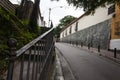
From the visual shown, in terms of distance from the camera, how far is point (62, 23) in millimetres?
84812

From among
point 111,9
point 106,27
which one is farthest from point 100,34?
point 111,9

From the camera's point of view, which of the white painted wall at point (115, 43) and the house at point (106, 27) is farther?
the house at point (106, 27)

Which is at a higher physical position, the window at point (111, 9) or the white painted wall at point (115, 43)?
the window at point (111, 9)

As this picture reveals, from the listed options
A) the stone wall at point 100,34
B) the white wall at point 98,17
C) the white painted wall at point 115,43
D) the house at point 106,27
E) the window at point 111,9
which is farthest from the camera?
the white wall at point 98,17

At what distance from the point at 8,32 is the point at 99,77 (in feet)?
12.9

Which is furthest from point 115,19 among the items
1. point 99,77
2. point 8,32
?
point 8,32

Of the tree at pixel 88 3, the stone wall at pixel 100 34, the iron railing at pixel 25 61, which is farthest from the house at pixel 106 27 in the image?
the iron railing at pixel 25 61

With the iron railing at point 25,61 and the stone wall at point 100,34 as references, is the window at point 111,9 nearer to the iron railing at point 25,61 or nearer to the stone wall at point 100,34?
the stone wall at point 100,34

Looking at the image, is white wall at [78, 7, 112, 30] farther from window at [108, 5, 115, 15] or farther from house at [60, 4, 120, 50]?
window at [108, 5, 115, 15]

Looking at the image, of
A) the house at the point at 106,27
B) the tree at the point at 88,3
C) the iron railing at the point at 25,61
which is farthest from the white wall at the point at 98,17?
the iron railing at the point at 25,61

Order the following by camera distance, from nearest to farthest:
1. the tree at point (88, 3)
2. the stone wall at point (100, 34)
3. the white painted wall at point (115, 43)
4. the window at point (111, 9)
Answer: the tree at point (88, 3) → the white painted wall at point (115, 43) → the window at point (111, 9) → the stone wall at point (100, 34)

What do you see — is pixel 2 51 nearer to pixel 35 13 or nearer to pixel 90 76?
pixel 90 76

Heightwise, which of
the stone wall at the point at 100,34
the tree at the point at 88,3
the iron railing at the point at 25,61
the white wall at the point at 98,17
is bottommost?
the iron railing at the point at 25,61

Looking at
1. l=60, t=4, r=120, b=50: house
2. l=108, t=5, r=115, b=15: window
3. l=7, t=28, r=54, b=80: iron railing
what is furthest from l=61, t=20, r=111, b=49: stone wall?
l=7, t=28, r=54, b=80: iron railing
